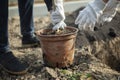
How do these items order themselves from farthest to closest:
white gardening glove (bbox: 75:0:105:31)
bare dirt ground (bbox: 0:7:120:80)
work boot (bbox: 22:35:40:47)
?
work boot (bbox: 22:35:40:47) → bare dirt ground (bbox: 0:7:120:80) → white gardening glove (bbox: 75:0:105:31)

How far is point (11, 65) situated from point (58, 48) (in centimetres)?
44

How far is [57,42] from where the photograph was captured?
9.05ft

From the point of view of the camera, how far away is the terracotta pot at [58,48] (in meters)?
2.75

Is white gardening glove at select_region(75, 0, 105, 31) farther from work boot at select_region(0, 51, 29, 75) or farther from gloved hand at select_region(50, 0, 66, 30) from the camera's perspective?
work boot at select_region(0, 51, 29, 75)

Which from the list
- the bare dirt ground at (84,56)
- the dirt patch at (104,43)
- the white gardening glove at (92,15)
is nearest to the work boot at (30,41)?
the bare dirt ground at (84,56)

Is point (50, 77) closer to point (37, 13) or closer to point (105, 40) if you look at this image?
point (105, 40)

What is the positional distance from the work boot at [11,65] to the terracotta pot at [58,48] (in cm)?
22

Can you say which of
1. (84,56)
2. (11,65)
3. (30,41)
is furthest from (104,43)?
(11,65)

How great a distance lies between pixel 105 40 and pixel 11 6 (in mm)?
1546

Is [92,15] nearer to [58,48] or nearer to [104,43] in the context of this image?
[58,48]

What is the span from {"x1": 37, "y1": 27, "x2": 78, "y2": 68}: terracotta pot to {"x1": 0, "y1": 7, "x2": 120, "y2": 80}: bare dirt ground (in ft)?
0.21

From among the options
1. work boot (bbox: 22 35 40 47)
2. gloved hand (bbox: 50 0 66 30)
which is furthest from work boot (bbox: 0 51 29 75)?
work boot (bbox: 22 35 40 47)

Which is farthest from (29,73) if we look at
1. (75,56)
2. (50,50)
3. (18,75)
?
(75,56)

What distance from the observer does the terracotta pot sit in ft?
9.03
